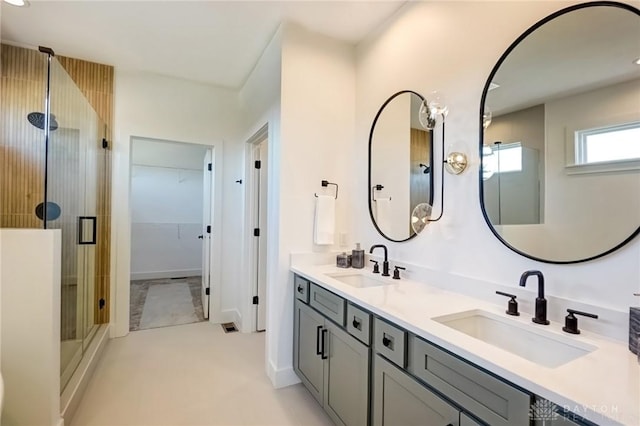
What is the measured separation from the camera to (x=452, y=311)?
1349 mm

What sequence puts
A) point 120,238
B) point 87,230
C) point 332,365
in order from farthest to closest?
point 120,238
point 87,230
point 332,365

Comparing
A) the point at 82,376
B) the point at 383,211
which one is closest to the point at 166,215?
the point at 82,376

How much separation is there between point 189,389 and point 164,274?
4157mm

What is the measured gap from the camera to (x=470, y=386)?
976 mm

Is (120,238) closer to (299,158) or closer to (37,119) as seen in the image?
(37,119)

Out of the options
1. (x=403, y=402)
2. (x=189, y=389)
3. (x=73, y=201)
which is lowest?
(x=189, y=389)

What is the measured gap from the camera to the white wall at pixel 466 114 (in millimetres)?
1151

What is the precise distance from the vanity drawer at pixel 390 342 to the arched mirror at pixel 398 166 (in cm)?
78

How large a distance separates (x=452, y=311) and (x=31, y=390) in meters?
2.18

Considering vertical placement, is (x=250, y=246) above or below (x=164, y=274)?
above

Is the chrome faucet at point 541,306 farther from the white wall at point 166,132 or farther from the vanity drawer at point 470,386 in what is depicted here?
the white wall at point 166,132

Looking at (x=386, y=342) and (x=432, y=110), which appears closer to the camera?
(x=386, y=342)

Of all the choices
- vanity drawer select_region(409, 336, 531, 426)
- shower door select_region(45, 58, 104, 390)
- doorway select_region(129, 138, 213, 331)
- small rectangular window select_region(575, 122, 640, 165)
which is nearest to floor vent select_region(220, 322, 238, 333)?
shower door select_region(45, 58, 104, 390)

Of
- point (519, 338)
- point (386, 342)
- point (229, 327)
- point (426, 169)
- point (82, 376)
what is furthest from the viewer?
point (229, 327)
